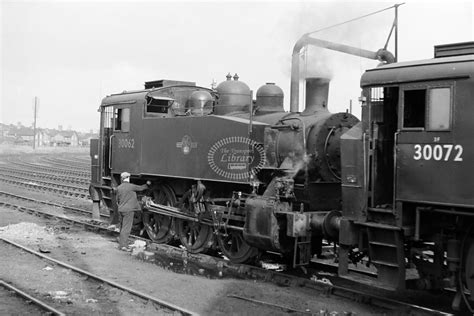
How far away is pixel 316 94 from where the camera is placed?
10125mm

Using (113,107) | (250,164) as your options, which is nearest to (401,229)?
(250,164)

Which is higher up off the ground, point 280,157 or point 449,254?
point 280,157

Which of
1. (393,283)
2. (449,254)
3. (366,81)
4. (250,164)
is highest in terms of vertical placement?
(366,81)

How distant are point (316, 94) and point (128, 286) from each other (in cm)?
470

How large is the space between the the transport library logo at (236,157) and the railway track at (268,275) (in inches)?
66.3

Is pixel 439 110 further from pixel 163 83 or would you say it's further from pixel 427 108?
pixel 163 83

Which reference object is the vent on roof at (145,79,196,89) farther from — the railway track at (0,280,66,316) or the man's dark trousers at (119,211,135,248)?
the railway track at (0,280,66,316)

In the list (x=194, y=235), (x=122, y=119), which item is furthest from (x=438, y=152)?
(x=122, y=119)

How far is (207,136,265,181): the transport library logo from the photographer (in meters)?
10.1

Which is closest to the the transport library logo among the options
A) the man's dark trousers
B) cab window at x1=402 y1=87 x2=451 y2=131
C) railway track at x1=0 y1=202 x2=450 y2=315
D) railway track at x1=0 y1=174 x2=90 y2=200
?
railway track at x1=0 y1=202 x2=450 y2=315

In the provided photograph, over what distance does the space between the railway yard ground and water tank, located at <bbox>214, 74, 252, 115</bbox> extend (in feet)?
11.0

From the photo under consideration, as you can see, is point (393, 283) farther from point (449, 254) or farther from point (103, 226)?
point (103, 226)

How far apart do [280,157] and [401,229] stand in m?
3.15

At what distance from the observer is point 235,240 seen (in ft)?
35.9
